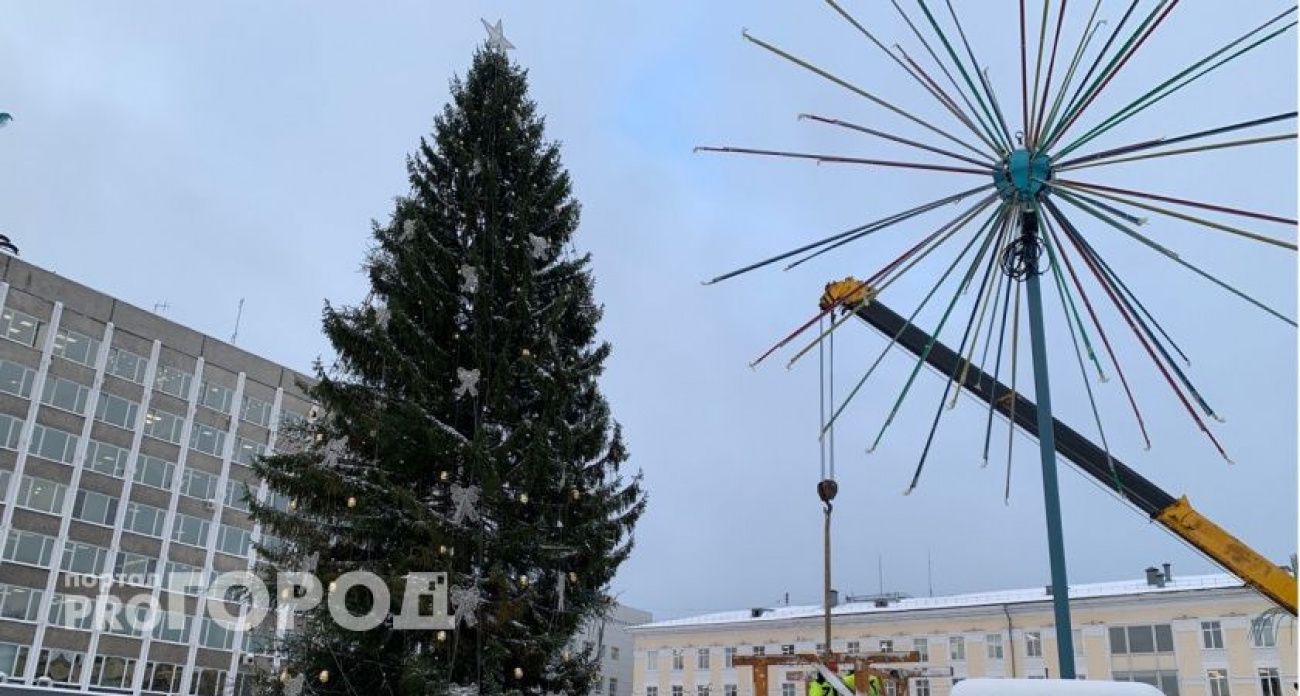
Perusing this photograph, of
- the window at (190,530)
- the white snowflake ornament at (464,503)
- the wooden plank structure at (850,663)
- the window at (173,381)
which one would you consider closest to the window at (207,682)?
the window at (190,530)

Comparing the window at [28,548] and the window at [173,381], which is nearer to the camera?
the window at [28,548]

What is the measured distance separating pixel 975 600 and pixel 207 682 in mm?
39877

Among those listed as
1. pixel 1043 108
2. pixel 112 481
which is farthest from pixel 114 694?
pixel 1043 108

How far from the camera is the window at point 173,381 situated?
53.4 metres

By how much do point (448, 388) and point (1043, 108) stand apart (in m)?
9.23

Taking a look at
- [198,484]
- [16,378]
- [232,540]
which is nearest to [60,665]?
[232,540]

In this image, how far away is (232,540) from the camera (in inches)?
2156

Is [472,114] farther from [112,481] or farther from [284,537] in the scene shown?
[112,481]

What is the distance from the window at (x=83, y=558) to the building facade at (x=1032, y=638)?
98.1 feet

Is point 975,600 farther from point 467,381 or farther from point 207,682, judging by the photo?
point 467,381

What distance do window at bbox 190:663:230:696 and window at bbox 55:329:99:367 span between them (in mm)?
15669

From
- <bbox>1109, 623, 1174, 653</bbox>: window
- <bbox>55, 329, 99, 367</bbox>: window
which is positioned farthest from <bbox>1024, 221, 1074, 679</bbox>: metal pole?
<bbox>55, 329, 99, 367</bbox>: window

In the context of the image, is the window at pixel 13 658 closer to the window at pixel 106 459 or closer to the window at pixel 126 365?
the window at pixel 106 459

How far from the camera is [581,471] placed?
1634 cm
